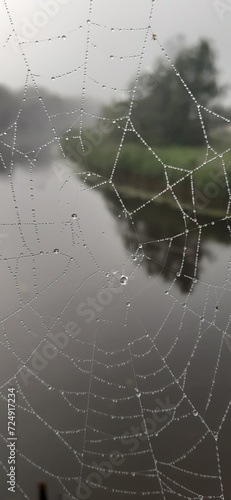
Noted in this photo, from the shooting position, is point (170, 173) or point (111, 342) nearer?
point (170, 173)

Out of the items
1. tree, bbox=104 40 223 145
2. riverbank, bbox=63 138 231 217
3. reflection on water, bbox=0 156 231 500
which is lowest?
reflection on water, bbox=0 156 231 500

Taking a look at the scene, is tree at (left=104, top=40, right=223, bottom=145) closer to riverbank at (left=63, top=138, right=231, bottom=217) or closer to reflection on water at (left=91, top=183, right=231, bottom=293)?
riverbank at (left=63, top=138, right=231, bottom=217)

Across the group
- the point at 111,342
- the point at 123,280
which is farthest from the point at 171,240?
the point at 111,342

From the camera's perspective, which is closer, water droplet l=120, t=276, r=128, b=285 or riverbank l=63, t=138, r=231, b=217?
riverbank l=63, t=138, r=231, b=217

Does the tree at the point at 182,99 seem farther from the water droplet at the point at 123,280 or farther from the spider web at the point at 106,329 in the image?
the water droplet at the point at 123,280

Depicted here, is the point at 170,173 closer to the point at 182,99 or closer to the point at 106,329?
the point at 182,99

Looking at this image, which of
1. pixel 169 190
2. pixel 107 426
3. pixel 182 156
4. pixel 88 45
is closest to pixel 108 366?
pixel 107 426

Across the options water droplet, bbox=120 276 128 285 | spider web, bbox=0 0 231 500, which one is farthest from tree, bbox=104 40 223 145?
water droplet, bbox=120 276 128 285
